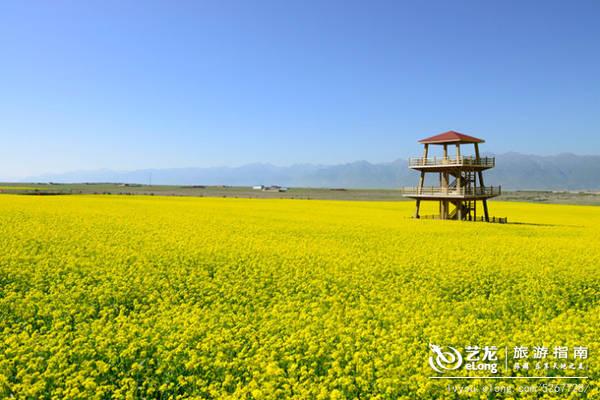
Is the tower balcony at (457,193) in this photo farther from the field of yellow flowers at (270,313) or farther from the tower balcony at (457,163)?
the field of yellow flowers at (270,313)

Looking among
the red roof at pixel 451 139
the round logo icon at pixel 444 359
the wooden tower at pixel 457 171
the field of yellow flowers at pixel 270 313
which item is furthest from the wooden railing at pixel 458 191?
the round logo icon at pixel 444 359

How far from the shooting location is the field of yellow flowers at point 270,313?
8719 mm

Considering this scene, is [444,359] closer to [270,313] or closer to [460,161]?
[270,313]

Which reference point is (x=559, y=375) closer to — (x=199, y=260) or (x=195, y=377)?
(x=195, y=377)

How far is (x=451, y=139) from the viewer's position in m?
44.3

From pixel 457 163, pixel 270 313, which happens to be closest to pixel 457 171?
pixel 457 163

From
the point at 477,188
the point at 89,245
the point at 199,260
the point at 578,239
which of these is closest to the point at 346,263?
the point at 199,260

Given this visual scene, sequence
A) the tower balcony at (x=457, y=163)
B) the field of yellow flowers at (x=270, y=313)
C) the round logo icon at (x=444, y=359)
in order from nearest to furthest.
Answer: the field of yellow flowers at (x=270, y=313) → the round logo icon at (x=444, y=359) → the tower balcony at (x=457, y=163)

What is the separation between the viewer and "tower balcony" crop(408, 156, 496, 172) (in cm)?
4334

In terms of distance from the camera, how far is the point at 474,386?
865 centimetres

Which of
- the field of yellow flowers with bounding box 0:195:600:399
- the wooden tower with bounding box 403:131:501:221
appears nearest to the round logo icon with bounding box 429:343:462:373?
the field of yellow flowers with bounding box 0:195:600:399

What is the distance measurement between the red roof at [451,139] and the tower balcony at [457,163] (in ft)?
5.84

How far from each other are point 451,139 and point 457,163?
2671 millimetres

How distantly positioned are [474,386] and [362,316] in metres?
4.27
